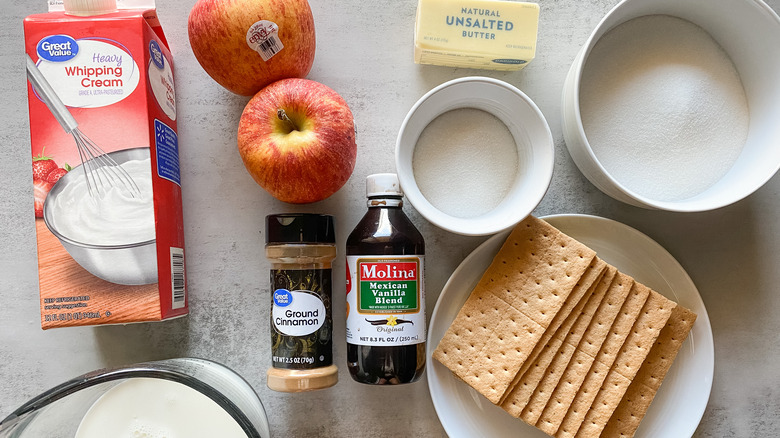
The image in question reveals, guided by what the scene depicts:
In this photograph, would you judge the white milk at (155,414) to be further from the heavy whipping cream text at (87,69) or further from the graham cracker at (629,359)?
the graham cracker at (629,359)

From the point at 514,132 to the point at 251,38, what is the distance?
456 millimetres

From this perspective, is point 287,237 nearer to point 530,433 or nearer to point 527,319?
point 527,319

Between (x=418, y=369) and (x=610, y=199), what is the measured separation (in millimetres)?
475

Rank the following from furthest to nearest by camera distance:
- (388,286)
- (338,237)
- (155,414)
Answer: (338,237) → (388,286) → (155,414)

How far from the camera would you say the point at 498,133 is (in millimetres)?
867

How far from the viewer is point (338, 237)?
0.91 m

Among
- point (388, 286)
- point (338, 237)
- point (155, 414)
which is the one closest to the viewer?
point (155, 414)

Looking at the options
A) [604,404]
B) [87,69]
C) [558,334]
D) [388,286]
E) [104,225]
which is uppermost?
[87,69]

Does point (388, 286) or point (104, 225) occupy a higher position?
point (104, 225)

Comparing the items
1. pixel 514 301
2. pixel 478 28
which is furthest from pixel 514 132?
pixel 514 301

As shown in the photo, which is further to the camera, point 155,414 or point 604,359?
point 604,359

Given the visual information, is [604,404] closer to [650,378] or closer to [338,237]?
[650,378]

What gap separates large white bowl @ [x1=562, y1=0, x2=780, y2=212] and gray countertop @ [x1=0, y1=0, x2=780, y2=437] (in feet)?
0.34

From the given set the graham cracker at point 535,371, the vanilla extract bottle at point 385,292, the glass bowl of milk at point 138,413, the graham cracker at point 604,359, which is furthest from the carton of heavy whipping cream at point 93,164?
the graham cracker at point 604,359
